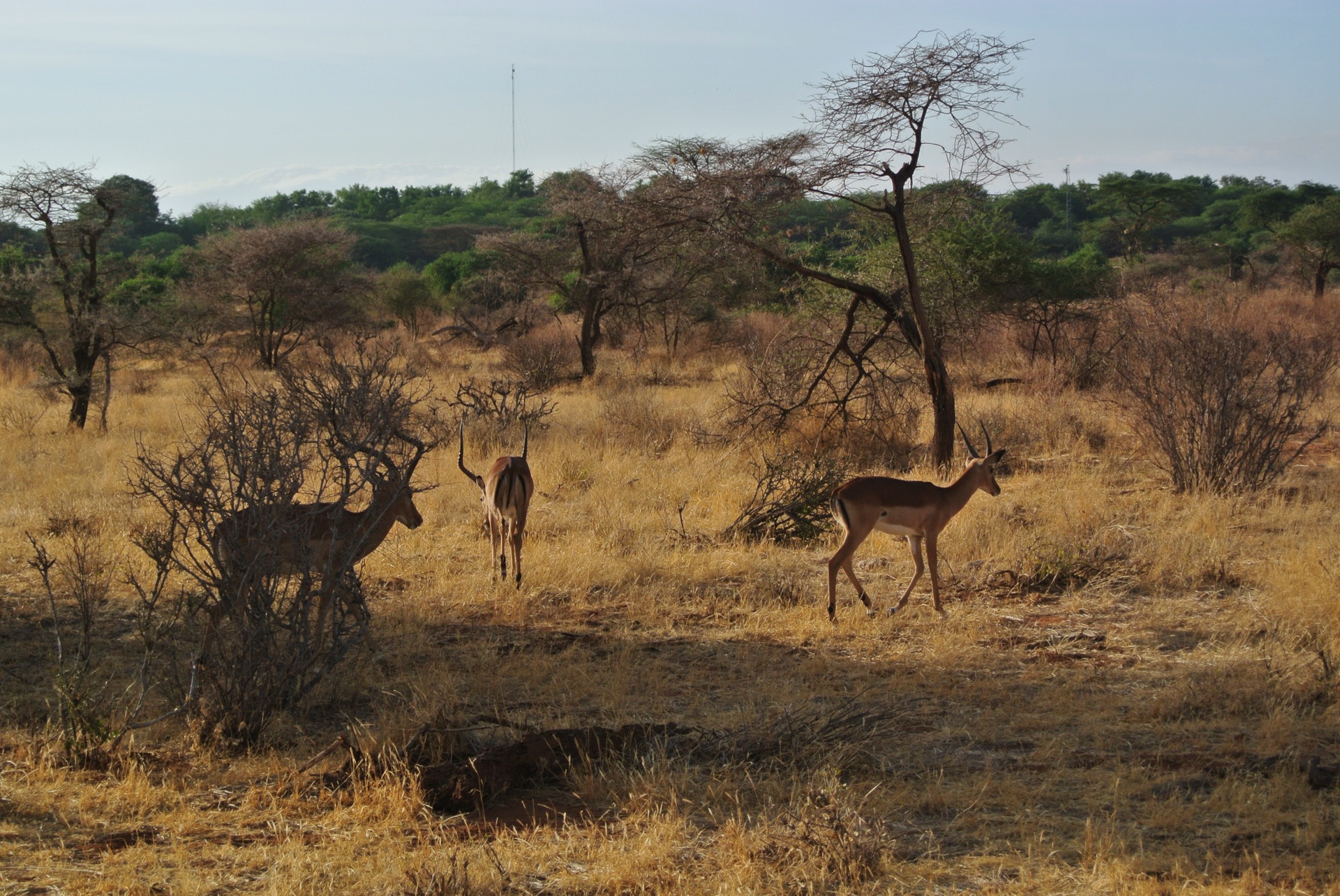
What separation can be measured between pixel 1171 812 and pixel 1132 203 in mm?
39567

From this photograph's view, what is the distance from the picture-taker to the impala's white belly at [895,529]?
654 cm

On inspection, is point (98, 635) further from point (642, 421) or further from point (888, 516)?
point (642, 421)

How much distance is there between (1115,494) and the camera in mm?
9273

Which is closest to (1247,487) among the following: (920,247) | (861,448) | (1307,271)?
(861,448)

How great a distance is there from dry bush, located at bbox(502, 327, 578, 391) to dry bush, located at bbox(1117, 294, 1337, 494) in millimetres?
9484

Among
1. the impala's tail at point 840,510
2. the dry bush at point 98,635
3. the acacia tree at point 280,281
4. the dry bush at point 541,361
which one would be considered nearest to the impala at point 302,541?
the dry bush at point 98,635

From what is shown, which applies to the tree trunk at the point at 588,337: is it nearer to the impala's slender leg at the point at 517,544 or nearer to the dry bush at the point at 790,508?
the dry bush at the point at 790,508

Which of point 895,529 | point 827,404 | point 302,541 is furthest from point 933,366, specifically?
point 302,541

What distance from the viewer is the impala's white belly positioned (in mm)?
6539

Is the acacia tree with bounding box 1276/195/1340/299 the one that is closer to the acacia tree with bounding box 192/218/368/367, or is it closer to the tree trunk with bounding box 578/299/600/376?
the tree trunk with bounding box 578/299/600/376

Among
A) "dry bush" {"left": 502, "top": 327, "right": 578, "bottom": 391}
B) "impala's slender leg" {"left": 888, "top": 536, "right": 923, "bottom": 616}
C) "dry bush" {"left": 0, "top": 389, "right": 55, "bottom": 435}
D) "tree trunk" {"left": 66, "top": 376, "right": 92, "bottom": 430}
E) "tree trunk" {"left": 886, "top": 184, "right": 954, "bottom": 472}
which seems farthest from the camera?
"dry bush" {"left": 502, "top": 327, "right": 578, "bottom": 391}

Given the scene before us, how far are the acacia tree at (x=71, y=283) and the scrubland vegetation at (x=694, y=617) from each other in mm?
66

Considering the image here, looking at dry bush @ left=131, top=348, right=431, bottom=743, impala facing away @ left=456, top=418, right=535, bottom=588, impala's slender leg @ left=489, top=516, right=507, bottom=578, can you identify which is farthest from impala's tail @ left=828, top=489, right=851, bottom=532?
dry bush @ left=131, top=348, right=431, bottom=743

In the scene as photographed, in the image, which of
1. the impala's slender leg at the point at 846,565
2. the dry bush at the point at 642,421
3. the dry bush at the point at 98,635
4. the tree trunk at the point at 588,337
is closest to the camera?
the dry bush at the point at 98,635
